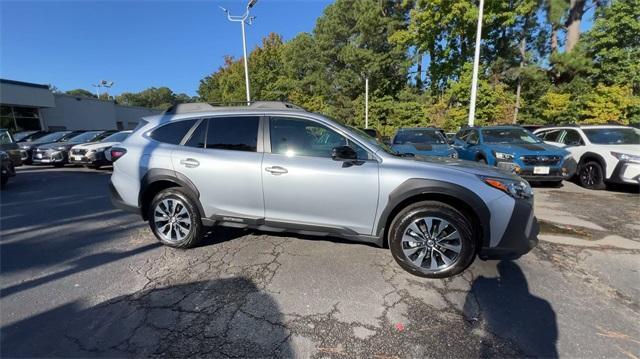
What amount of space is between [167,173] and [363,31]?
31.8 meters

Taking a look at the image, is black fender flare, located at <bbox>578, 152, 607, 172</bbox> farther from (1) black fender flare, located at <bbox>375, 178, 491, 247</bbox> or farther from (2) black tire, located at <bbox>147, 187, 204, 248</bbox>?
(2) black tire, located at <bbox>147, 187, 204, 248</bbox>

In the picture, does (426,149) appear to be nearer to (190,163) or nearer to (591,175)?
(591,175)

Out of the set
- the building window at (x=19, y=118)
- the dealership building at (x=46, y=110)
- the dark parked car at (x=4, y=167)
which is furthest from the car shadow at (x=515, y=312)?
the building window at (x=19, y=118)

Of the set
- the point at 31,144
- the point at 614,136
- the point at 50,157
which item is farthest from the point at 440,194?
the point at 31,144

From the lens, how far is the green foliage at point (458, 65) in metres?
17.8

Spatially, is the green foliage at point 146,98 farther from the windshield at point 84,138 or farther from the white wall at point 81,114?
the windshield at point 84,138

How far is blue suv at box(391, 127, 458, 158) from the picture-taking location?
7.57 meters

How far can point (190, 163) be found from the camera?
3.77 meters

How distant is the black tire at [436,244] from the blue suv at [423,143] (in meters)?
4.50

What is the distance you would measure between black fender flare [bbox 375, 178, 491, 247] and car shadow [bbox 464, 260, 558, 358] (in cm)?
48

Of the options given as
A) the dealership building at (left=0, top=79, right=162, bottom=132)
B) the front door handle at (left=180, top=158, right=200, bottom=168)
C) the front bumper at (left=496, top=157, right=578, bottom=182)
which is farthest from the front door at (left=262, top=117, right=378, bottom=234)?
the dealership building at (left=0, top=79, right=162, bottom=132)

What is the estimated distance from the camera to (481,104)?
74.6 feet

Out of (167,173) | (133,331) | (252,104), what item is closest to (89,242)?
(167,173)

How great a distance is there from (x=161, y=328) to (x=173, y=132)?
8.23 feet
